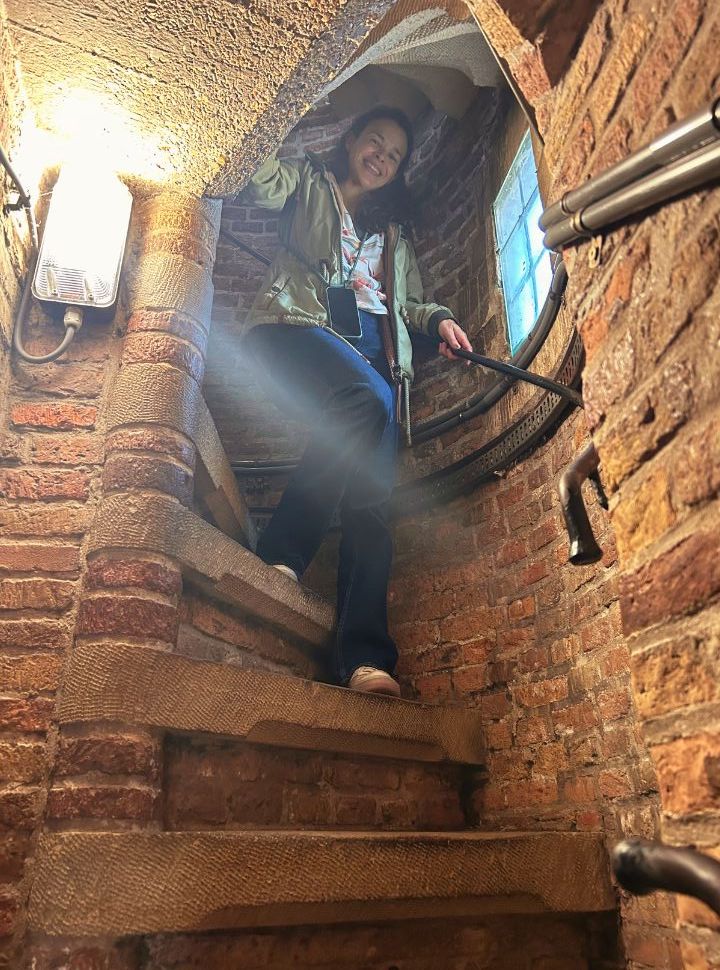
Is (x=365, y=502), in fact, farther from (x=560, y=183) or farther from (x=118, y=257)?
(x=560, y=183)

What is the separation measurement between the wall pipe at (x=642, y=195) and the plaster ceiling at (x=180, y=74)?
4.09ft

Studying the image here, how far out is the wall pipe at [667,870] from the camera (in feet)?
2.28

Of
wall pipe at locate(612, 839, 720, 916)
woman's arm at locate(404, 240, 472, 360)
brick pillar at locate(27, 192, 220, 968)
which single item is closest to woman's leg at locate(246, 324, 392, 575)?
woman's arm at locate(404, 240, 472, 360)

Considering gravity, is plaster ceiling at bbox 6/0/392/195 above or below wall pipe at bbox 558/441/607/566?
above

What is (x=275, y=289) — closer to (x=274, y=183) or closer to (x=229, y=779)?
(x=274, y=183)

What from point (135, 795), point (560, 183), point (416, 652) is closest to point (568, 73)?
point (560, 183)

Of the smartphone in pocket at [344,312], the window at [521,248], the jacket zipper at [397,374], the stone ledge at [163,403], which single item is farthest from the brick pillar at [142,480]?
the window at [521,248]

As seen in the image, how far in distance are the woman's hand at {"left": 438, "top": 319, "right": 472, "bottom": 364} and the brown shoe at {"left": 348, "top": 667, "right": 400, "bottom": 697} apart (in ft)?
4.40

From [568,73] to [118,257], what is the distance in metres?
1.43

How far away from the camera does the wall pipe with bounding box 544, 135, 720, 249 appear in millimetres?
837

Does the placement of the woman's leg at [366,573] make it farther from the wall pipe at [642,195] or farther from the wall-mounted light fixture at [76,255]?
the wall pipe at [642,195]

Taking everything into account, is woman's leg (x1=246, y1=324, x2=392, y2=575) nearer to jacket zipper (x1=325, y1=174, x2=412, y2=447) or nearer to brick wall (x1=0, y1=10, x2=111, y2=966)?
jacket zipper (x1=325, y1=174, x2=412, y2=447)

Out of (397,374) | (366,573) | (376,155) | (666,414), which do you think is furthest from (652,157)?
(376,155)

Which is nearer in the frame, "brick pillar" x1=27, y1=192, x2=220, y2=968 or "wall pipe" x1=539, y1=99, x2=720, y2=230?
"wall pipe" x1=539, y1=99, x2=720, y2=230
